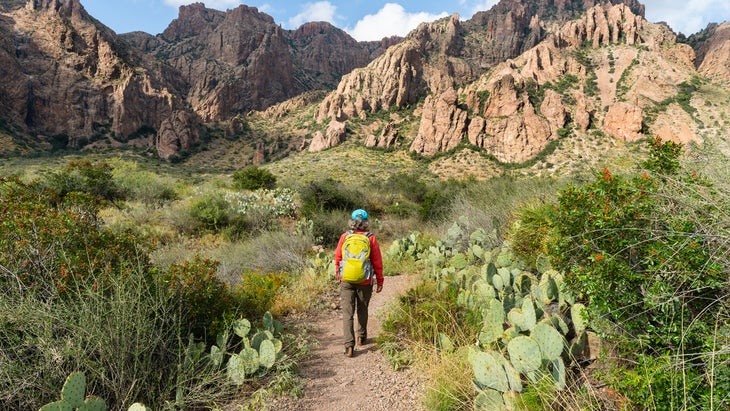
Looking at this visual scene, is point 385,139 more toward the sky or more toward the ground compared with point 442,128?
more toward the ground

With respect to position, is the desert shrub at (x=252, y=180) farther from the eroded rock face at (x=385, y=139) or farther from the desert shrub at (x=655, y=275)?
the eroded rock face at (x=385, y=139)

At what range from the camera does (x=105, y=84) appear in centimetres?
6838

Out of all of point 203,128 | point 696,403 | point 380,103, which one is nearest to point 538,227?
point 696,403

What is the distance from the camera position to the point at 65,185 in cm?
1221

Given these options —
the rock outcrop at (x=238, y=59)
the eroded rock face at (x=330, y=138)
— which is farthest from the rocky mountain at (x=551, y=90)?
the rock outcrop at (x=238, y=59)

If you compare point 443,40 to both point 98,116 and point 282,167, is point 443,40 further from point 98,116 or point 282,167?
point 98,116

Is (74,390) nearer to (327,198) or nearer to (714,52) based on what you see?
(327,198)

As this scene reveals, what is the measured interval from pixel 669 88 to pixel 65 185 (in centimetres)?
7124

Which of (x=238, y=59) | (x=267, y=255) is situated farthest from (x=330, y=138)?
(x=238, y=59)

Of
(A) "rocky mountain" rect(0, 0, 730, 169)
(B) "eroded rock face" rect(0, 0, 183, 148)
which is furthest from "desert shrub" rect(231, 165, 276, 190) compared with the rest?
(B) "eroded rock face" rect(0, 0, 183, 148)

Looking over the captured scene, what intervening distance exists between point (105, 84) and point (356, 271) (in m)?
89.2

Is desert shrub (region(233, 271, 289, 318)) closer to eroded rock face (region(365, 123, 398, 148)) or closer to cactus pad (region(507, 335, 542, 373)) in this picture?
cactus pad (region(507, 335, 542, 373))

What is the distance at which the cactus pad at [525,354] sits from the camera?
2598 mm

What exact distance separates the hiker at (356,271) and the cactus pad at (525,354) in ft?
5.94
